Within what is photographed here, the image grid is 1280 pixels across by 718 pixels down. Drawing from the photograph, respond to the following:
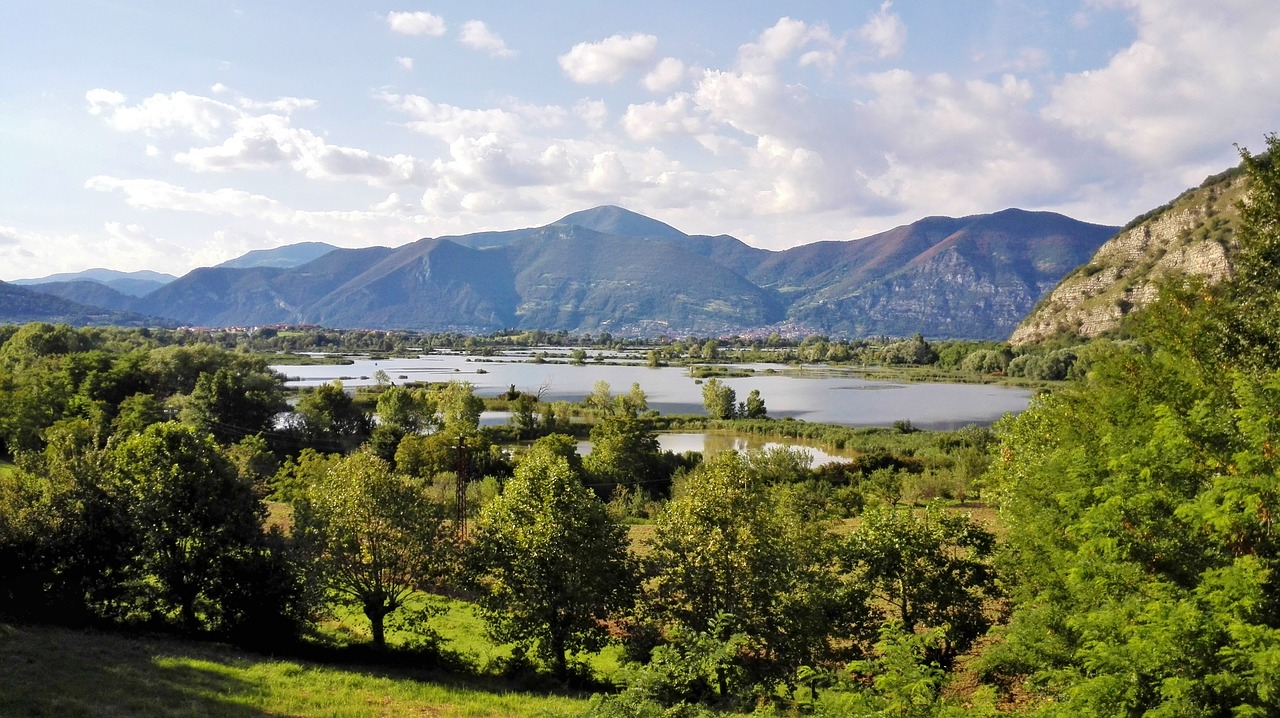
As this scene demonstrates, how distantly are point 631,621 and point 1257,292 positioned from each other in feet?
68.7

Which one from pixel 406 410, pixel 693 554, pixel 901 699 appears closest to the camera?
pixel 901 699

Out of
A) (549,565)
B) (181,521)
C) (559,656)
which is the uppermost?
(181,521)

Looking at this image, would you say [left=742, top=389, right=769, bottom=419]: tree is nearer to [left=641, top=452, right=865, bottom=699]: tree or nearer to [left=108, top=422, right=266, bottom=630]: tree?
[left=641, top=452, right=865, bottom=699]: tree

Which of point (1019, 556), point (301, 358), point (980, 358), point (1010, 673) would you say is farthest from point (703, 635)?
point (301, 358)

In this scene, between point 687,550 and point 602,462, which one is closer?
point 687,550

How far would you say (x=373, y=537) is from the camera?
19.5m

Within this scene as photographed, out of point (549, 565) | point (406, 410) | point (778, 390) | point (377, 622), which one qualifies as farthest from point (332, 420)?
point (778, 390)

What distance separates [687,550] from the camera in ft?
59.4

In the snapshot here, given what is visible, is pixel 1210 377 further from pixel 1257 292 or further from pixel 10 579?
pixel 10 579

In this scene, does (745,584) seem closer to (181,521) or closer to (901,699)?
(901,699)

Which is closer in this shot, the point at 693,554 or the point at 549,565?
the point at 693,554

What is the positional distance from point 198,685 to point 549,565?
26.6 feet

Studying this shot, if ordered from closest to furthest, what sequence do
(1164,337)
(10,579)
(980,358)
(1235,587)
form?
1. (1235,587)
2. (10,579)
3. (1164,337)
4. (980,358)

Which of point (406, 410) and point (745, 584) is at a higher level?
point (745, 584)
